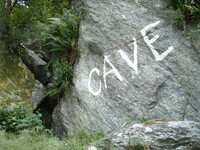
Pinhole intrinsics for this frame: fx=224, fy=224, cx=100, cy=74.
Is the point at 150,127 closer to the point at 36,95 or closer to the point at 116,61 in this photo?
the point at 116,61

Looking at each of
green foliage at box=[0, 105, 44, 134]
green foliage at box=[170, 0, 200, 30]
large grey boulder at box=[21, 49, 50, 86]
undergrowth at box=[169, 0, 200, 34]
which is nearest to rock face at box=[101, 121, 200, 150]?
green foliage at box=[0, 105, 44, 134]

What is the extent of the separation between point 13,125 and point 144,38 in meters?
3.95

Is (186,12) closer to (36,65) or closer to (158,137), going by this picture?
(158,137)

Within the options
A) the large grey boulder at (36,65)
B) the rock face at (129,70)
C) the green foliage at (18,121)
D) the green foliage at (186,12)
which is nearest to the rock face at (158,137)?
the rock face at (129,70)

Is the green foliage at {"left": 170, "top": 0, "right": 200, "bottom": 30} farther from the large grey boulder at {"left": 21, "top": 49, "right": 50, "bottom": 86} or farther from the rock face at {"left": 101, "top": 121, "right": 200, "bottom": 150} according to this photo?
the large grey boulder at {"left": 21, "top": 49, "right": 50, "bottom": 86}

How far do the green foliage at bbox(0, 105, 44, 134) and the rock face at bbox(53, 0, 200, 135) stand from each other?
3.73 ft

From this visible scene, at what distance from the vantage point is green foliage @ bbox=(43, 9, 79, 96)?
6660 millimetres

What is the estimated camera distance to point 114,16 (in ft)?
20.1

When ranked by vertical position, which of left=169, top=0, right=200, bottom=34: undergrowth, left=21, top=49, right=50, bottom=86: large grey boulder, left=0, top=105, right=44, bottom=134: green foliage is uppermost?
left=169, top=0, right=200, bottom=34: undergrowth

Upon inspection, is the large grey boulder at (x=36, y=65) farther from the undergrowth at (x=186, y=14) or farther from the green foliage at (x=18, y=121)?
the undergrowth at (x=186, y=14)

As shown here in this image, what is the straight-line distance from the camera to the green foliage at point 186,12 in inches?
208

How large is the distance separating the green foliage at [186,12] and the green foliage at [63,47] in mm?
3012

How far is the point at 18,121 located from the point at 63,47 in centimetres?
266

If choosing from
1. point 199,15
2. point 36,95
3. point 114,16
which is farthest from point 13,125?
point 199,15
